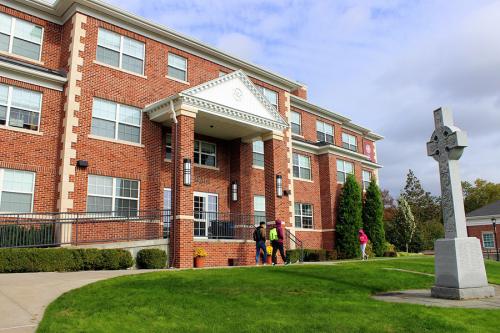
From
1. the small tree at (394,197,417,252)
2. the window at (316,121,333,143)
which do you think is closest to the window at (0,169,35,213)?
the window at (316,121,333,143)

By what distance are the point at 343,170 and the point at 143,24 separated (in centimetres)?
1768

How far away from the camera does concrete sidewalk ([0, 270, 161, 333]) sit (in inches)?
255

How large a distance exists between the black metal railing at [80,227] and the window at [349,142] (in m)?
20.2

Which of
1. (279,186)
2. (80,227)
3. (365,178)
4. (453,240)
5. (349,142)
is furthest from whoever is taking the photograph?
(349,142)

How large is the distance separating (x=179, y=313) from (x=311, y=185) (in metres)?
22.7

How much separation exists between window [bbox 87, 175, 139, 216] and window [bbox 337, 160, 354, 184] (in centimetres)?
1657

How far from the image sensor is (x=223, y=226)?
1980 centimetres

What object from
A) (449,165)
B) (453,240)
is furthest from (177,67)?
(453,240)

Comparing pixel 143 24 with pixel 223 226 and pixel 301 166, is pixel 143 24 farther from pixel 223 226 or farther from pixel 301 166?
pixel 301 166

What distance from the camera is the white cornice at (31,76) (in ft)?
53.0

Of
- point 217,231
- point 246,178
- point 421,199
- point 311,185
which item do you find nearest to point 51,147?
point 217,231

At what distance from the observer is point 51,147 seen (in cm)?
1695

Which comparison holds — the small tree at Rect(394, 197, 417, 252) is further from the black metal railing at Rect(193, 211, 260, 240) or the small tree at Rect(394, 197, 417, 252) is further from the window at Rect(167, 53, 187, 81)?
the window at Rect(167, 53, 187, 81)

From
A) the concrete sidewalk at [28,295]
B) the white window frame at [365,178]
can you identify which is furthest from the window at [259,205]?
the white window frame at [365,178]
